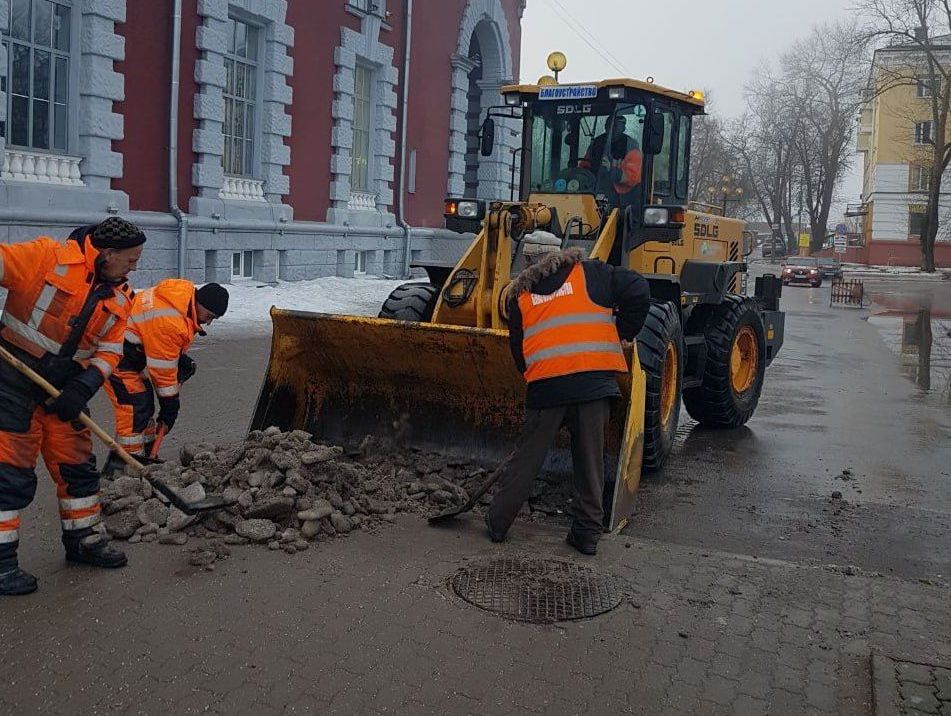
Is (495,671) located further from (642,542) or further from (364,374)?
(364,374)

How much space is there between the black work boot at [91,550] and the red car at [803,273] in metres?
37.1

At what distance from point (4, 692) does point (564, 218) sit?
19.0 ft

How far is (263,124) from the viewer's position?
1912 centimetres

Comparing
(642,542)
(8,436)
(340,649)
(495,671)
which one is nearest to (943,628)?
(642,542)

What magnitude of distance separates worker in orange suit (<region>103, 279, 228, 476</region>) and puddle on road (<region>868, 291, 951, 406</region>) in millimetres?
8533

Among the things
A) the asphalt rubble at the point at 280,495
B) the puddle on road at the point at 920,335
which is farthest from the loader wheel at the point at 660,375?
the puddle on road at the point at 920,335

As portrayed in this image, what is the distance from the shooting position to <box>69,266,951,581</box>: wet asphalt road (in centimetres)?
595

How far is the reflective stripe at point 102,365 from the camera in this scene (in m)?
4.68

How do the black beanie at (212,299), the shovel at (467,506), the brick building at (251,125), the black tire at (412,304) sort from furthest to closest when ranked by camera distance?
the brick building at (251,125)
the black tire at (412,304)
the black beanie at (212,299)
the shovel at (467,506)

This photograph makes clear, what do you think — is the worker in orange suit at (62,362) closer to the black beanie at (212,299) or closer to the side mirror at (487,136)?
the black beanie at (212,299)

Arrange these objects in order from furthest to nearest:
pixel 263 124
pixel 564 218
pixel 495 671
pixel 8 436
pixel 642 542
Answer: pixel 263 124, pixel 564 218, pixel 642 542, pixel 8 436, pixel 495 671

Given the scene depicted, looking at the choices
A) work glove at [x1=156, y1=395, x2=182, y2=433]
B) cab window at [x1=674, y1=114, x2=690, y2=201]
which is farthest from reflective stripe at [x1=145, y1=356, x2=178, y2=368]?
cab window at [x1=674, y1=114, x2=690, y2=201]

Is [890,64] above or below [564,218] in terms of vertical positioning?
above

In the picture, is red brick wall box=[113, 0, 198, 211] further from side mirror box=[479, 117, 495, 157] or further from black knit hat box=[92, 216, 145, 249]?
black knit hat box=[92, 216, 145, 249]
